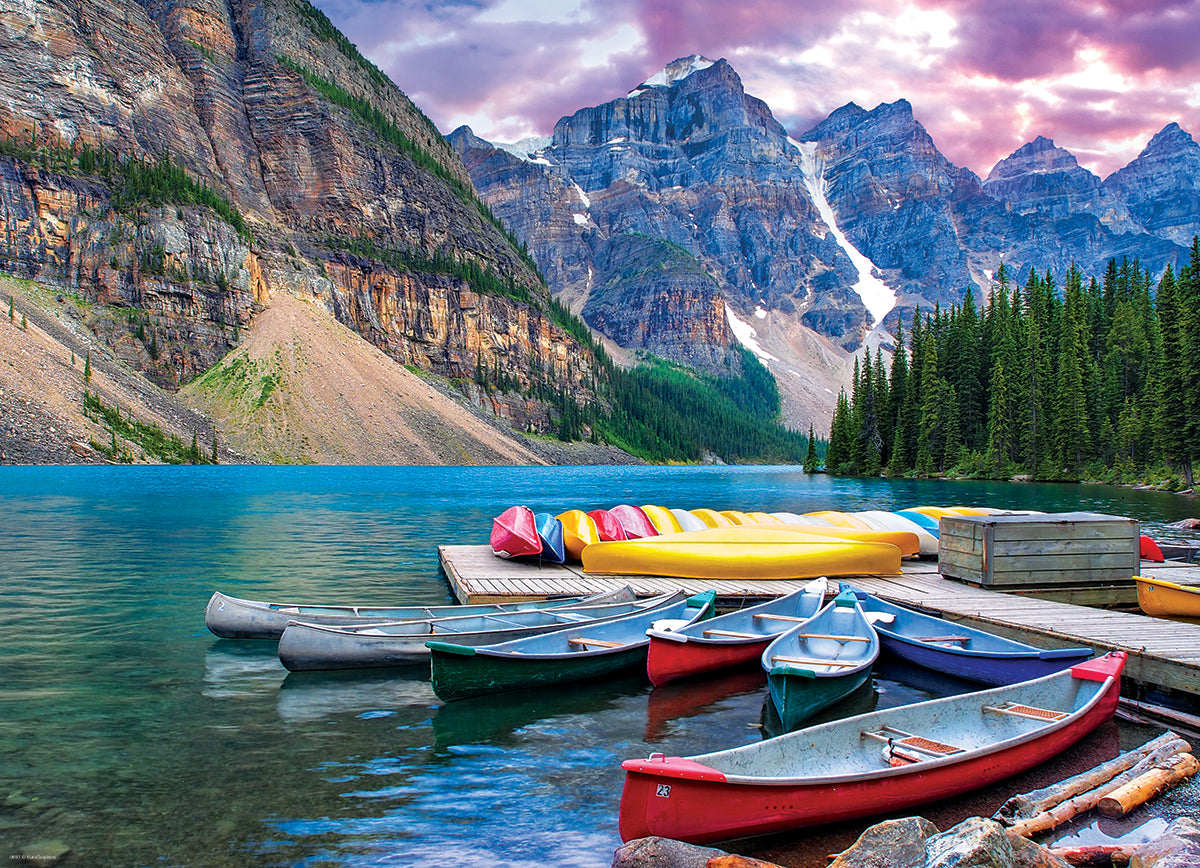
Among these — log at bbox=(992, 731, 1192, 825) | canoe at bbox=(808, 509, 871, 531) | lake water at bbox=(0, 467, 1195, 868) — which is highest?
canoe at bbox=(808, 509, 871, 531)

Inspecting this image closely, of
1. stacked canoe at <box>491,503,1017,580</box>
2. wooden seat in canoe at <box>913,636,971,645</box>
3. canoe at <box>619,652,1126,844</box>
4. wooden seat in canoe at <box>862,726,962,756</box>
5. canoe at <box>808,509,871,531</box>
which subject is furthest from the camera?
canoe at <box>808,509,871,531</box>

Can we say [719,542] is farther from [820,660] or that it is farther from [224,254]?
[224,254]

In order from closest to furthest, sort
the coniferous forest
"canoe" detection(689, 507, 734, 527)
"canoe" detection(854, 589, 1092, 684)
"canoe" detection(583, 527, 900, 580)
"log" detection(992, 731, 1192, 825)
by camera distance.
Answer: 1. "log" detection(992, 731, 1192, 825)
2. "canoe" detection(854, 589, 1092, 684)
3. "canoe" detection(583, 527, 900, 580)
4. "canoe" detection(689, 507, 734, 527)
5. the coniferous forest

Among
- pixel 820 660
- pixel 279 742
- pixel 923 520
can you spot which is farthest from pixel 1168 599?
pixel 279 742

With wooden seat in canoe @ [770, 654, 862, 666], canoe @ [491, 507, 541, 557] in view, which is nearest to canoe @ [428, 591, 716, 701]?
wooden seat in canoe @ [770, 654, 862, 666]

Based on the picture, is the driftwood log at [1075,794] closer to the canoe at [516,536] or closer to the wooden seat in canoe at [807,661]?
the wooden seat in canoe at [807,661]

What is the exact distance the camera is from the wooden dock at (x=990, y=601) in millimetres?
11078

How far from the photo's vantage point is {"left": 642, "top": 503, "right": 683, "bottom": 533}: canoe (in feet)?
79.7

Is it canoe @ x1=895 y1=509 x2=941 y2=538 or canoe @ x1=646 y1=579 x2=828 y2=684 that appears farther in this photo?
canoe @ x1=895 y1=509 x2=941 y2=538

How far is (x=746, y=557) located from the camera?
19.3 metres

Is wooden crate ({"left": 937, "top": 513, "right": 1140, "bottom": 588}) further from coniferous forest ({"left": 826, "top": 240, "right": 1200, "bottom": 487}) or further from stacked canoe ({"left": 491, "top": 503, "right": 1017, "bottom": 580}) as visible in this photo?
coniferous forest ({"left": 826, "top": 240, "right": 1200, "bottom": 487})

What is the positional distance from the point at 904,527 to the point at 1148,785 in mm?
15816

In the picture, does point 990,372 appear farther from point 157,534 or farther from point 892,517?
point 157,534

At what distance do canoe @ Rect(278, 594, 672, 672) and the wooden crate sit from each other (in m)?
8.61
